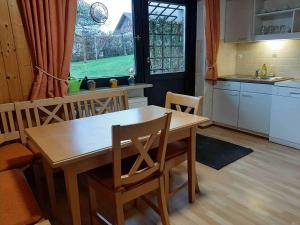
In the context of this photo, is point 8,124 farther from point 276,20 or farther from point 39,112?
point 276,20

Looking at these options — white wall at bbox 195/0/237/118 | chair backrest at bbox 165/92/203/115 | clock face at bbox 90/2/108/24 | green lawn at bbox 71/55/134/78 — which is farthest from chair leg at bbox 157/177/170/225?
white wall at bbox 195/0/237/118

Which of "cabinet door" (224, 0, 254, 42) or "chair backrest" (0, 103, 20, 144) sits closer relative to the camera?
"chair backrest" (0, 103, 20, 144)

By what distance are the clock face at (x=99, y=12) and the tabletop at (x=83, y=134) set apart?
4.57 feet

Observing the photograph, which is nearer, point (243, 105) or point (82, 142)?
point (82, 142)

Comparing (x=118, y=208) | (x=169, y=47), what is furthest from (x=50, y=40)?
(x=169, y=47)

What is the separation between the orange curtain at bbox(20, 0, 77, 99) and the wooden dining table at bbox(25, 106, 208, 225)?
759mm

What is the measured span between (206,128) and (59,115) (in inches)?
93.3

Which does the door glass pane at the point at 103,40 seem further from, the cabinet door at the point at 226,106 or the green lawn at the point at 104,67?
the cabinet door at the point at 226,106

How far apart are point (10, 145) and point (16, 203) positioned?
3.44ft

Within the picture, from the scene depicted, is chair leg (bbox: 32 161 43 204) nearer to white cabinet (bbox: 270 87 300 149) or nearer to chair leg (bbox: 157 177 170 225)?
chair leg (bbox: 157 177 170 225)

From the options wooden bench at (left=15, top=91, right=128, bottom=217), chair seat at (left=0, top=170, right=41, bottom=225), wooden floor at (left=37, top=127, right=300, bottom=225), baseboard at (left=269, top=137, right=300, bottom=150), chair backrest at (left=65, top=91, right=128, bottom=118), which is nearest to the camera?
chair seat at (left=0, top=170, right=41, bottom=225)

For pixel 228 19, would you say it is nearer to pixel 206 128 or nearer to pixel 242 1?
pixel 242 1

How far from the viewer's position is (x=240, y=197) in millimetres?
2088

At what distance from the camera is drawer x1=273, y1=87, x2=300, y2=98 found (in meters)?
2.84
